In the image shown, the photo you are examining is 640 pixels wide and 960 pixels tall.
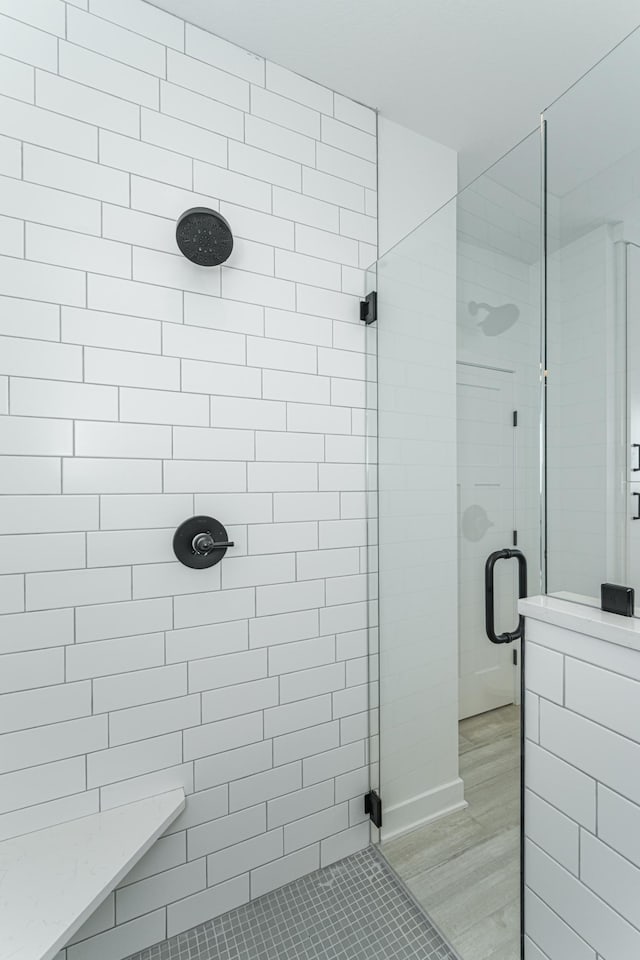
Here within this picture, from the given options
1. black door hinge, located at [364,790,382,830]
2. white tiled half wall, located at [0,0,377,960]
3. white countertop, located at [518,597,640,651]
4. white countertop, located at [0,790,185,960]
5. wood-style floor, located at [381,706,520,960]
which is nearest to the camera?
white countertop, located at [518,597,640,651]

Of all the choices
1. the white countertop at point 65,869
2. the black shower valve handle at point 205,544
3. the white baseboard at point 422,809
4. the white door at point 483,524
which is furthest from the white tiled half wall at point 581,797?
the white countertop at point 65,869

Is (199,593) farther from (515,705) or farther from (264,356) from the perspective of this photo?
(515,705)

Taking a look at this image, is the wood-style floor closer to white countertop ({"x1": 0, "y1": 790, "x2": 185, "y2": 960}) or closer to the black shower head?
white countertop ({"x1": 0, "y1": 790, "x2": 185, "y2": 960})

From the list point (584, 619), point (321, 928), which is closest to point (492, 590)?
point (584, 619)

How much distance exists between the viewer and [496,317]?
3.77 feet

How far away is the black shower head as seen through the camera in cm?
127

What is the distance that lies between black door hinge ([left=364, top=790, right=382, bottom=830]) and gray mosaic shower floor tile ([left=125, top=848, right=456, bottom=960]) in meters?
0.15

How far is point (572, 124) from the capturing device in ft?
2.76

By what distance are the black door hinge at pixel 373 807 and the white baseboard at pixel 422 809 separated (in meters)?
0.02

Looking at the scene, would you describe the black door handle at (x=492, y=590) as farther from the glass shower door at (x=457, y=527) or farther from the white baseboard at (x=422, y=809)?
the white baseboard at (x=422, y=809)

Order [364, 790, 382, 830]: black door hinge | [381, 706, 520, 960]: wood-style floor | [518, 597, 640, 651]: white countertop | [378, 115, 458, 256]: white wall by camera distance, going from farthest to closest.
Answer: [378, 115, 458, 256]: white wall, [364, 790, 382, 830]: black door hinge, [381, 706, 520, 960]: wood-style floor, [518, 597, 640, 651]: white countertop

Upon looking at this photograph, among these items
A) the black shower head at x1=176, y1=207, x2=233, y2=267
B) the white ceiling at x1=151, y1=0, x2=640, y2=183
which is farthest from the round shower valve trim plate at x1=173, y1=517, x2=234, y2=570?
the white ceiling at x1=151, y1=0, x2=640, y2=183

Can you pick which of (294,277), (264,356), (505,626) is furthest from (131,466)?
(505,626)

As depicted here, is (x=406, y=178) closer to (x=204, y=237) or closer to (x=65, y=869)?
(x=204, y=237)
